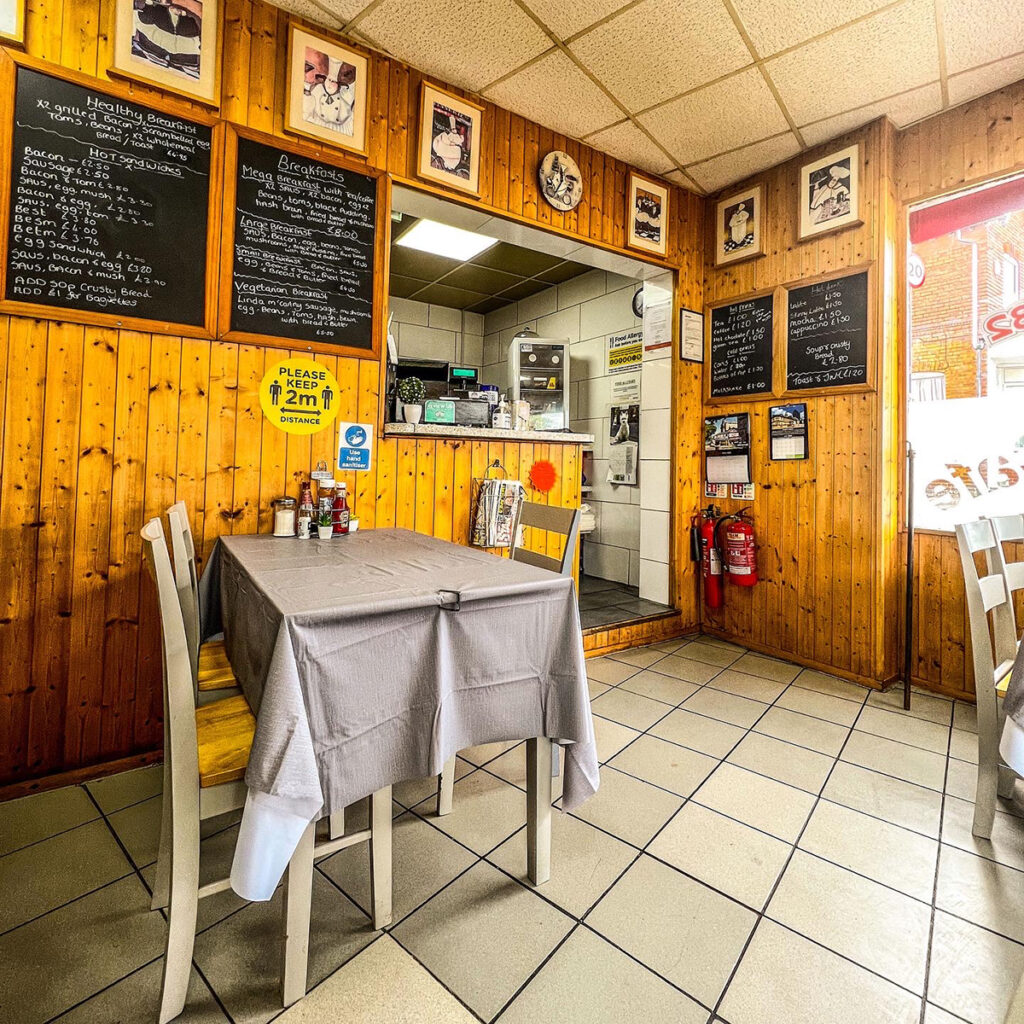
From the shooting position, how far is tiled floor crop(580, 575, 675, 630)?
3615 millimetres

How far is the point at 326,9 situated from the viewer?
234cm

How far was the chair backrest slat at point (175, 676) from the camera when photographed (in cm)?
113

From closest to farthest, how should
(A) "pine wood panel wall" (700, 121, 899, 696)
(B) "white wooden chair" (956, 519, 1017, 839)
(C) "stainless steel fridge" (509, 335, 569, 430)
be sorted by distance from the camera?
(B) "white wooden chair" (956, 519, 1017, 839) → (A) "pine wood panel wall" (700, 121, 899, 696) → (C) "stainless steel fridge" (509, 335, 569, 430)

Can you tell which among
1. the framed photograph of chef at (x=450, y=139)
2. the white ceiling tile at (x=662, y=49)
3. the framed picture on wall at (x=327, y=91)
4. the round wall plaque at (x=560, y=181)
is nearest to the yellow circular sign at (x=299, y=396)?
the framed picture on wall at (x=327, y=91)

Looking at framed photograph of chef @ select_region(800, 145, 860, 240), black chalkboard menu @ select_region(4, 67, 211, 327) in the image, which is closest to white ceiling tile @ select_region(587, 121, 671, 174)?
framed photograph of chef @ select_region(800, 145, 860, 240)

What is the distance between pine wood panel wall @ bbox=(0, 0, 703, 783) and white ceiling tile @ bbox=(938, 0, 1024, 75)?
2.34 meters

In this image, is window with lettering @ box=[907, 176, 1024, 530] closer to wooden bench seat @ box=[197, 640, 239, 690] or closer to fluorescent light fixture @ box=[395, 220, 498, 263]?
fluorescent light fixture @ box=[395, 220, 498, 263]

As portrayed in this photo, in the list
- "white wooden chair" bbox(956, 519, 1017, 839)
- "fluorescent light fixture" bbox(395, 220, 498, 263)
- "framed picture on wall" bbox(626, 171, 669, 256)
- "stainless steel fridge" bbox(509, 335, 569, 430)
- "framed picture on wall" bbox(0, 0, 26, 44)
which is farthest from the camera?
"stainless steel fridge" bbox(509, 335, 569, 430)

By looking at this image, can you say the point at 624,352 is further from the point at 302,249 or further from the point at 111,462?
the point at 111,462

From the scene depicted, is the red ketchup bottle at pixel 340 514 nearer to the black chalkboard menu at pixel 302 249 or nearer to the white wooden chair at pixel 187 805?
the black chalkboard menu at pixel 302 249

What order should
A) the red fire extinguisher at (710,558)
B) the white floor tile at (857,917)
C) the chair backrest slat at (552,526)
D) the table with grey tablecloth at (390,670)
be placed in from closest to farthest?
the table with grey tablecloth at (390,670) → the white floor tile at (857,917) → the chair backrest slat at (552,526) → the red fire extinguisher at (710,558)

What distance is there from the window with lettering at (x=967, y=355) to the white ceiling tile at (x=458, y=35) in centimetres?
232

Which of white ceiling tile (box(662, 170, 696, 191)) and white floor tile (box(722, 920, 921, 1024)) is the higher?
white ceiling tile (box(662, 170, 696, 191))

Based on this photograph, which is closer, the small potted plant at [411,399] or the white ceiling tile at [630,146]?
the small potted plant at [411,399]
